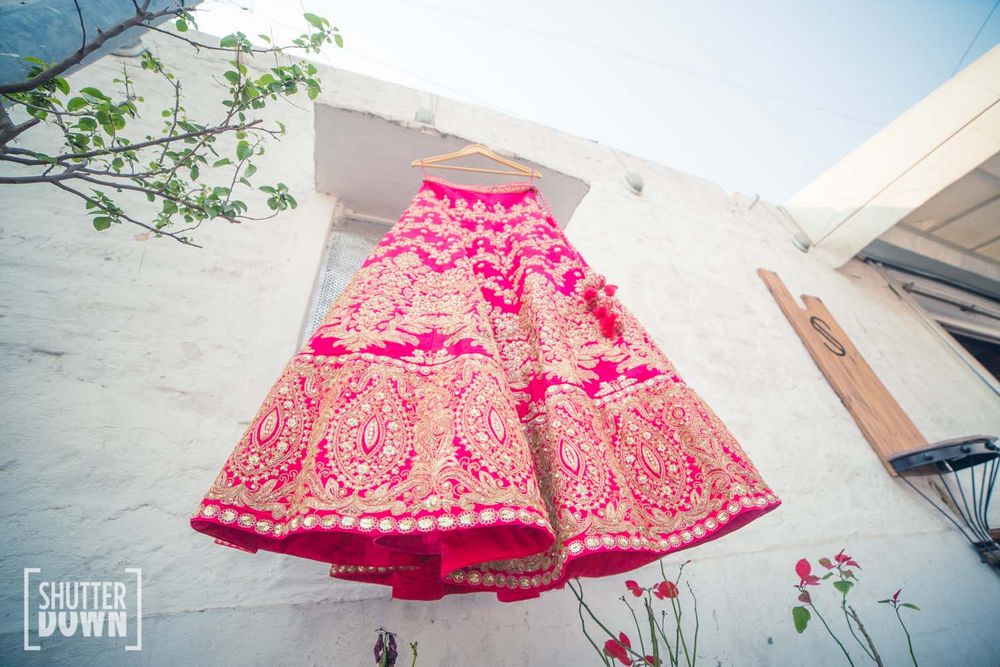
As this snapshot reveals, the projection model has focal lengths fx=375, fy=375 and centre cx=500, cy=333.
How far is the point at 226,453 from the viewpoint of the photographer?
3.16 ft

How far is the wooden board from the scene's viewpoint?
199cm

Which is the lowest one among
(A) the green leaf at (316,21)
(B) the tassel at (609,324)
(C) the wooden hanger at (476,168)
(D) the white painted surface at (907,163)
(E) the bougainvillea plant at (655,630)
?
(E) the bougainvillea plant at (655,630)

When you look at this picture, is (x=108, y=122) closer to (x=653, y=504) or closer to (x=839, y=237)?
(x=653, y=504)

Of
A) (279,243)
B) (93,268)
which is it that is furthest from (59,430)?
(279,243)

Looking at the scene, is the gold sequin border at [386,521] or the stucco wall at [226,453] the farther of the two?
the stucco wall at [226,453]

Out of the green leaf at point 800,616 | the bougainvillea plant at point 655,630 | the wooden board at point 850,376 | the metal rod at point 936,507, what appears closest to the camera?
the green leaf at point 800,616

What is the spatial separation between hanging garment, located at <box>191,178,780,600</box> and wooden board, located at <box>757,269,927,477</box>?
6.43 feet

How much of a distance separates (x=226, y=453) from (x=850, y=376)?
122 inches

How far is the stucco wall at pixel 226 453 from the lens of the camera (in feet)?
2.55

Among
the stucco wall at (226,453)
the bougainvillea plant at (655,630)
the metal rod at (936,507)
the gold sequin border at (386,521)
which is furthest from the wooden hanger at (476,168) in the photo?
the metal rod at (936,507)

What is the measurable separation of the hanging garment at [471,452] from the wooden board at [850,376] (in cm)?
196

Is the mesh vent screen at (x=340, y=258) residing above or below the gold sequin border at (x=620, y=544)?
above

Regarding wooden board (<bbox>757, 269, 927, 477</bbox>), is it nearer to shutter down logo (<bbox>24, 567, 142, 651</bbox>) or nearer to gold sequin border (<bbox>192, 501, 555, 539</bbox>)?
gold sequin border (<bbox>192, 501, 555, 539</bbox>)

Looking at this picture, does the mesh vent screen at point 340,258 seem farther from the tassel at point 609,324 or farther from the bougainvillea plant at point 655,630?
the bougainvillea plant at point 655,630
